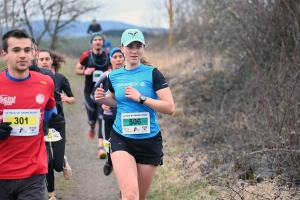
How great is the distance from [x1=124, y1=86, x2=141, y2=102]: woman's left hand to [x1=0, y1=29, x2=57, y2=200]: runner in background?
2.76 ft

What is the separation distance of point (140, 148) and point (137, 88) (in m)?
0.53

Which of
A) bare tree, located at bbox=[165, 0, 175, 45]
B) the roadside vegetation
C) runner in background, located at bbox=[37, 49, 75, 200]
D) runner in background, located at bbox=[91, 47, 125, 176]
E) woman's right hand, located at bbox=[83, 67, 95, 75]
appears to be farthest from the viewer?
bare tree, located at bbox=[165, 0, 175, 45]

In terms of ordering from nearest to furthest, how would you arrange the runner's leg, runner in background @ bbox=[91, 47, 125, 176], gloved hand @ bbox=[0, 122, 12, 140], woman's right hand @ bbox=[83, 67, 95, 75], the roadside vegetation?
gloved hand @ bbox=[0, 122, 12, 140], the roadside vegetation, runner in background @ bbox=[91, 47, 125, 176], woman's right hand @ bbox=[83, 67, 95, 75], the runner's leg

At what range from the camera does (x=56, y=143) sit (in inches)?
229

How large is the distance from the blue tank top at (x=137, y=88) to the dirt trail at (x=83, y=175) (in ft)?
7.11

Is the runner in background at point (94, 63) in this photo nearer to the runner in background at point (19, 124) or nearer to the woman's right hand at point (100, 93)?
the woman's right hand at point (100, 93)

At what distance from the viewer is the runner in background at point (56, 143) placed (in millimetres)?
5820

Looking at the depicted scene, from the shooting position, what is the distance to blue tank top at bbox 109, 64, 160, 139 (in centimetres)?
463

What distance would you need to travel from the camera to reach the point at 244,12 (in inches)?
394

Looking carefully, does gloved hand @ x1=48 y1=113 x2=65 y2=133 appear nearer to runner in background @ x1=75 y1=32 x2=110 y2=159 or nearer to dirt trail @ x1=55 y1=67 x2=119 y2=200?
dirt trail @ x1=55 y1=67 x2=119 y2=200

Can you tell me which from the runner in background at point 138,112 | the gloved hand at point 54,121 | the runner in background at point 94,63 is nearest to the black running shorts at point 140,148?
the runner in background at point 138,112

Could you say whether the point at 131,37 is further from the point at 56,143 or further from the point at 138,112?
the point at 56,143

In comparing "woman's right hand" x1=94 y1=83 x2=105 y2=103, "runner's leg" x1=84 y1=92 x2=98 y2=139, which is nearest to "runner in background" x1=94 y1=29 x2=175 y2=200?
"woman's right hand" x1=94 y1=83 x2=105 y2=103

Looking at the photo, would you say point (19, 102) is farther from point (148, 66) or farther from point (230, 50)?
point (230, 50)
